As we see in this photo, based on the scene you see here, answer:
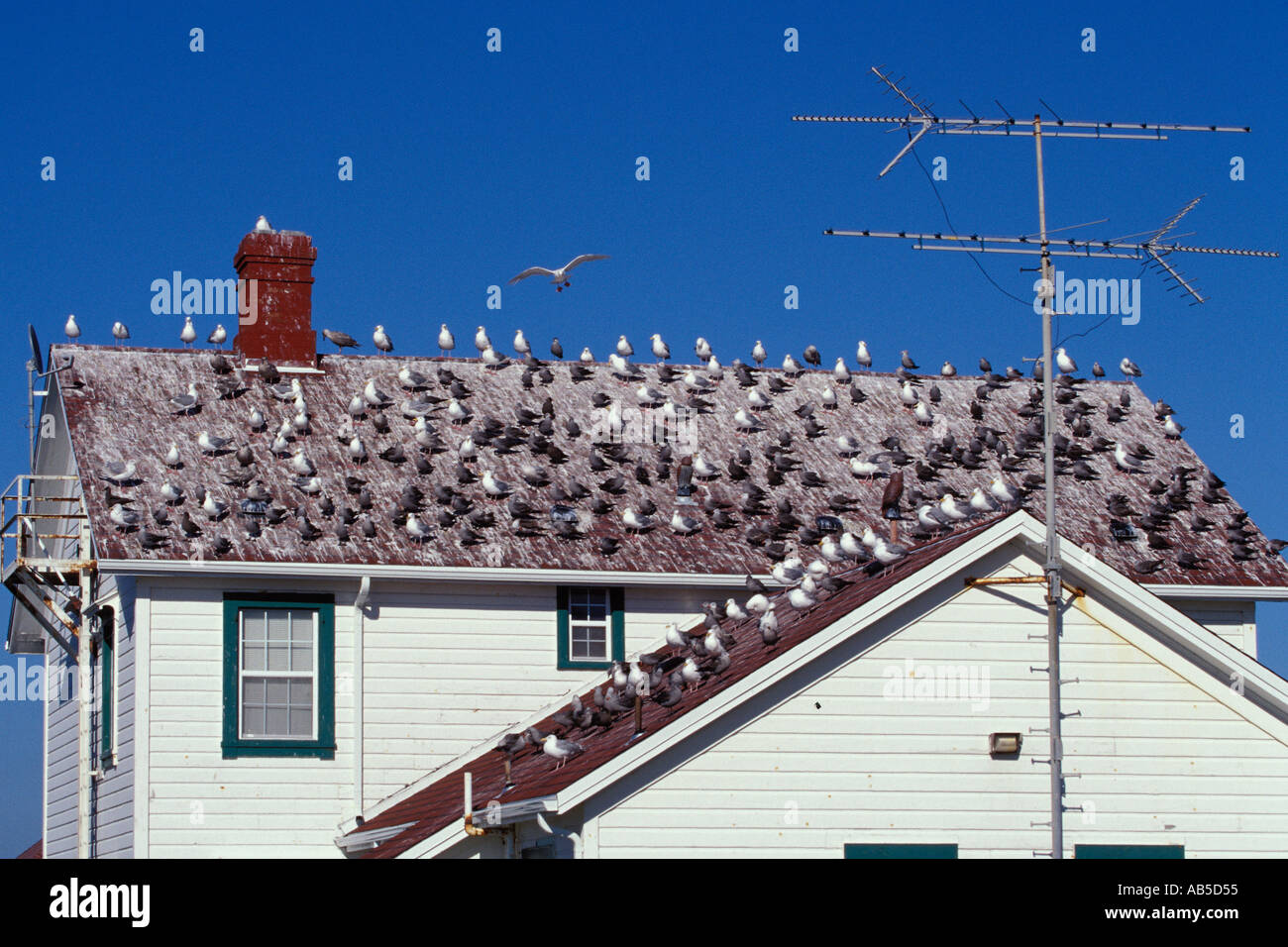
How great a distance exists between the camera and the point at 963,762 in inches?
741

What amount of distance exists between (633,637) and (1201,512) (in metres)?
8.06

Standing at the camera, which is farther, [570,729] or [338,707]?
[338,707]

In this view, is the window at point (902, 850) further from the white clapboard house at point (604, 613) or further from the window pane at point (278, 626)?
the window pane at point (278, 626)

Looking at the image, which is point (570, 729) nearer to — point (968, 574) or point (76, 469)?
point (968, 574)

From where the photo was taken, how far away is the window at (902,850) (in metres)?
18.5

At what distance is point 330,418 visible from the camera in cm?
2677

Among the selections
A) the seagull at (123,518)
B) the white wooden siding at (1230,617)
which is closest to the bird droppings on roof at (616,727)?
the seagull at (123,518)

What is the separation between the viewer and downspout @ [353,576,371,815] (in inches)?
923

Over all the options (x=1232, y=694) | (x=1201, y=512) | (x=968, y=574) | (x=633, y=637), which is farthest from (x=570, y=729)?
(x=1201, y=512)

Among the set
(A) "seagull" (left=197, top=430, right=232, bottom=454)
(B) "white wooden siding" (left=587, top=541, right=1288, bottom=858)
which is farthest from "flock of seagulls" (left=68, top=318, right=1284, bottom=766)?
(B) "white wooden siding" (left=587, top=541, right=1288, bottom=858)

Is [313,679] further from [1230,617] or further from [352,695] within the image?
[1230,617]

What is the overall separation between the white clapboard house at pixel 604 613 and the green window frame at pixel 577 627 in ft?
0.14

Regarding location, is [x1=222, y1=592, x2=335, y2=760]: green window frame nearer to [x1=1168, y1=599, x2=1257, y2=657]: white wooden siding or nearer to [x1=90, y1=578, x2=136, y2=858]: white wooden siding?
[x1=90, y1=578, x2=136, y2=858]: white wooden siding
